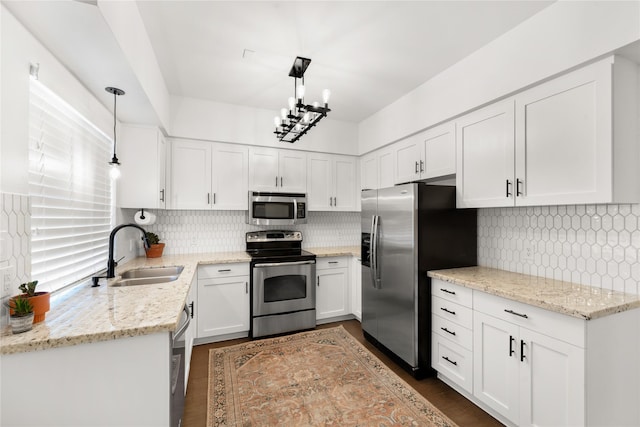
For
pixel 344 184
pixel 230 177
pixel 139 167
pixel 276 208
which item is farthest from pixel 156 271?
pixel 344 184

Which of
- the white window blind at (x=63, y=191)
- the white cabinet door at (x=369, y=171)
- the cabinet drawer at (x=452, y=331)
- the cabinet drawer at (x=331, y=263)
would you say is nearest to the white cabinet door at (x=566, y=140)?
the cabinet drawer at (x=452, y=331)

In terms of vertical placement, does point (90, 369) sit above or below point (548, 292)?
below

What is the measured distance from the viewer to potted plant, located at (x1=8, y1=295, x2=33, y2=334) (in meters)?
1.17

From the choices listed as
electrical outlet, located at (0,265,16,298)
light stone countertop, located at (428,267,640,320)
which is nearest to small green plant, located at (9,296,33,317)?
electrical outlet, located at (0,265,16,298)

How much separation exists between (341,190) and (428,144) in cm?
148

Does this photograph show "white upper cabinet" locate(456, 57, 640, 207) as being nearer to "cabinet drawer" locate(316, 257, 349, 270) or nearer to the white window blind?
"cabinet drawer" locate(316, 257, 349, 270)

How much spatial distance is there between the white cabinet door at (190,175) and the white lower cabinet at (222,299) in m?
0.82

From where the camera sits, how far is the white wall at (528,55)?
1.60m

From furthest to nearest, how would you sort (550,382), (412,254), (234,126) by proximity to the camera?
(234,126), (412,254), (550,382)

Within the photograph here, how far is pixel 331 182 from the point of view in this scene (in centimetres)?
407

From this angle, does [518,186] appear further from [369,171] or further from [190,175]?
[190,175]

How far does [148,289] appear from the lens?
6.10 ft

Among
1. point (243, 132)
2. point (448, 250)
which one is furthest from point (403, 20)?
point (243, 132)

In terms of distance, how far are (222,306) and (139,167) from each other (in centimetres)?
165
